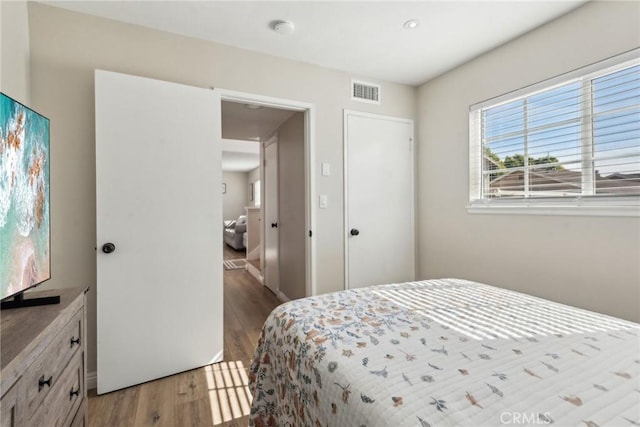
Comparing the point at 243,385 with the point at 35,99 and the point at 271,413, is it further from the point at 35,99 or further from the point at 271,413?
the point at 35,99

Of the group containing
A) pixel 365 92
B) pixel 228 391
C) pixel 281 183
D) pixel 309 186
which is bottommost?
pixel 228 391

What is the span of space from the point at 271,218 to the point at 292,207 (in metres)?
0.92

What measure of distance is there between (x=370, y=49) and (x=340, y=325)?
223 centimetres

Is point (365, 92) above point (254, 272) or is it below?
above

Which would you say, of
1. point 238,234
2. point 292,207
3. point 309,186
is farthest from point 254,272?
point 309,186

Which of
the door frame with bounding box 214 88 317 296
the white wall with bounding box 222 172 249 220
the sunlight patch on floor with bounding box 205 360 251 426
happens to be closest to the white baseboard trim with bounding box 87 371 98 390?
the sunlight patch on floor with bounding box 205 360 251 426

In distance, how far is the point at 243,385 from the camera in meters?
1.96

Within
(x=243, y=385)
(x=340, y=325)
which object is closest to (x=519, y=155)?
(x=340, y=325)

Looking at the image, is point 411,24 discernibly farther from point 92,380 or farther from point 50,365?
point 92,380

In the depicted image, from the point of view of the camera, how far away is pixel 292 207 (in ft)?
11.2

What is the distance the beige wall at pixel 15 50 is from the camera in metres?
1.46

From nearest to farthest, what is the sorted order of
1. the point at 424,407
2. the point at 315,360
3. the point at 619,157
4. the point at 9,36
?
the point at 424,407, the point at 315,360, the point at 9,36, the point at 619,157

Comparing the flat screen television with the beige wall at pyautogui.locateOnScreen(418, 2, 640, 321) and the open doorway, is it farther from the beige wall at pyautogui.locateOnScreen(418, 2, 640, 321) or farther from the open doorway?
the beige wall at pyautogui.locateOnScreen(418, 2, 640, 321)

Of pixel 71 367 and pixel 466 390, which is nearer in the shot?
pixel 466 390
